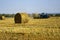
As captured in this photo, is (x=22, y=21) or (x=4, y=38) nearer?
(x=4, y=38)

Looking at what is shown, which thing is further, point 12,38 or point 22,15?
point 22,15

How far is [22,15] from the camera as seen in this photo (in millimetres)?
23625

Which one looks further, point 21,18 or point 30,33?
point 21,18

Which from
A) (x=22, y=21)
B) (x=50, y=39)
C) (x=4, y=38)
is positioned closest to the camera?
(x=50, y=39)

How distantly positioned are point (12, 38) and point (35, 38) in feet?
3.72

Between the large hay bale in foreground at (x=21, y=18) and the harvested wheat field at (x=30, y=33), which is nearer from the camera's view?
the harvested wheat field at (x=30, y=33)

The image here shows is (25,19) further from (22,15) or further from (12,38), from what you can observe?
(12,38)

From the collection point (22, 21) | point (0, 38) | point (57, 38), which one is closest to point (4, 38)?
point (0, 38)

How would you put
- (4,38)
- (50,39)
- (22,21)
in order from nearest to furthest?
(50,39)
(4,38)
(22,21)

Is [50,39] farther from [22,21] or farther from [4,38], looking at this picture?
[22,21]

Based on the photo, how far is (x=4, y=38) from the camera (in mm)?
9547

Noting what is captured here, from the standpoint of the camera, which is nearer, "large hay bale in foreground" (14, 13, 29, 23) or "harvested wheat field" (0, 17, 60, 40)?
"harvested wheat field" (0, 17, 60, 40)

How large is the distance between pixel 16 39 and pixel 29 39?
64cm

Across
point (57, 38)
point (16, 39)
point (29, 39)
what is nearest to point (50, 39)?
point (57, 38)
